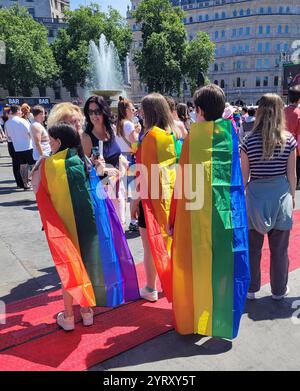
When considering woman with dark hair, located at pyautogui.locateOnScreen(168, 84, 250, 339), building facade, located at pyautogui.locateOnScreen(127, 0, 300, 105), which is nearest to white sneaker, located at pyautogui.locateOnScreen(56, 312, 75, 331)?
woman with dark hair, located at pyautogui.locateOnScreen(168, 84, 250, 339)

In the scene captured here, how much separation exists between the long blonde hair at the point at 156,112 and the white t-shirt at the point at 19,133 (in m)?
5.89

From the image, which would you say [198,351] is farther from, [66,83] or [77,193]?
[66,83]

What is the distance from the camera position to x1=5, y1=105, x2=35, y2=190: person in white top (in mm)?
8281

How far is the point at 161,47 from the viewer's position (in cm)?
3959

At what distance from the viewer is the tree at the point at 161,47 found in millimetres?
40031

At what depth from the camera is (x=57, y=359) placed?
2711mm

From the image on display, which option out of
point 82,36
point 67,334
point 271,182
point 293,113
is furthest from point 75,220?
point 82,36

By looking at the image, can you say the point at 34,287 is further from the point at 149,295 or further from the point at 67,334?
the point at 149,295

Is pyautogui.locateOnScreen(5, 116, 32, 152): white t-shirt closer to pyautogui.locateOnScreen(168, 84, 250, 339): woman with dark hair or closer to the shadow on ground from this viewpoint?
the shadow on ground

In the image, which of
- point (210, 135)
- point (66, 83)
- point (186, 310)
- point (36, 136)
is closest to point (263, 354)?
A: point (186, 310)

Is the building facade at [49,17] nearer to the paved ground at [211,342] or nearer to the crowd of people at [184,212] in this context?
the paved ground at [211,342]

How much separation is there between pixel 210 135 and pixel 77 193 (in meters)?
1.13

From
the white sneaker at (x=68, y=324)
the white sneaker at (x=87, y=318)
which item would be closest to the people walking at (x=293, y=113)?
the white sneaker at (x=87, y=318)
